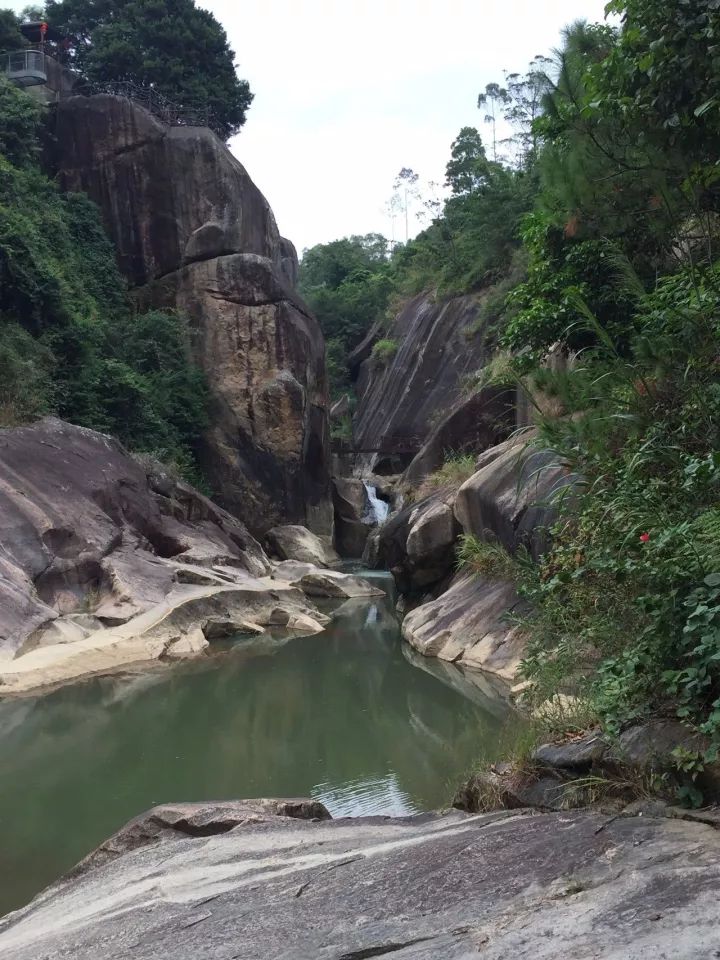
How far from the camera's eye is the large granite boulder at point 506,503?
11.2 m

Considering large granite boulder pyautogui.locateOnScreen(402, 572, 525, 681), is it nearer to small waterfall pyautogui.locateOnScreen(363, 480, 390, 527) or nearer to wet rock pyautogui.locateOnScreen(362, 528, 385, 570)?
wet rock pyautogui.locateOnScreen(362, 528, 385, 570)

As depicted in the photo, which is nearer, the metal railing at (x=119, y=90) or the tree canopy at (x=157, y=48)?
the metal railing at (x=119, y=90)

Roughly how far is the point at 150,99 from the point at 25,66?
12.4 feet

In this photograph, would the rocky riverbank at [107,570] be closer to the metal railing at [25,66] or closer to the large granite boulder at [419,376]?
the large granite boulder at [419,376]

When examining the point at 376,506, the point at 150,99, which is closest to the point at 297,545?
the point at 376,506

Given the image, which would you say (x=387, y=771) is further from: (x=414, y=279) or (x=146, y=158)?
(x=414, y=279)

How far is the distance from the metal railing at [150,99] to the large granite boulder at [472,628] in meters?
20.1

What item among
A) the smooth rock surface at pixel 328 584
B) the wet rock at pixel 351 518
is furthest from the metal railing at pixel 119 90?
the smooth rock surface at pixel 328 584

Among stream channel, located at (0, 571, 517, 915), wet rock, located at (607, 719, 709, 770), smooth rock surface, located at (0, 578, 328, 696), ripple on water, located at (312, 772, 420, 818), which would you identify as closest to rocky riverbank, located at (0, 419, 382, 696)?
smooth rock surface, located at (0, 578, 328, 696)

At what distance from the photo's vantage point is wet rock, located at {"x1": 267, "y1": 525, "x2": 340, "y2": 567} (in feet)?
76.1

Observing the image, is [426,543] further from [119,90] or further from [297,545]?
[119,90]

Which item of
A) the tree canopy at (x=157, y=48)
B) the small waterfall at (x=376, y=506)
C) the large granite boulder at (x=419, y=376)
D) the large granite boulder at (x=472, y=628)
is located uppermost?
the tree canopy at (x=157, y=48)

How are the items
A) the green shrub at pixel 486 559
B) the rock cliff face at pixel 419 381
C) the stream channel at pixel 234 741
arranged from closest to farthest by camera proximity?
the stream channel at pixel 234 741
the green shrub at pixel 486 559
the rock cliff face at pixel 419 381

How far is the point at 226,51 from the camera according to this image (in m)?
30.8
